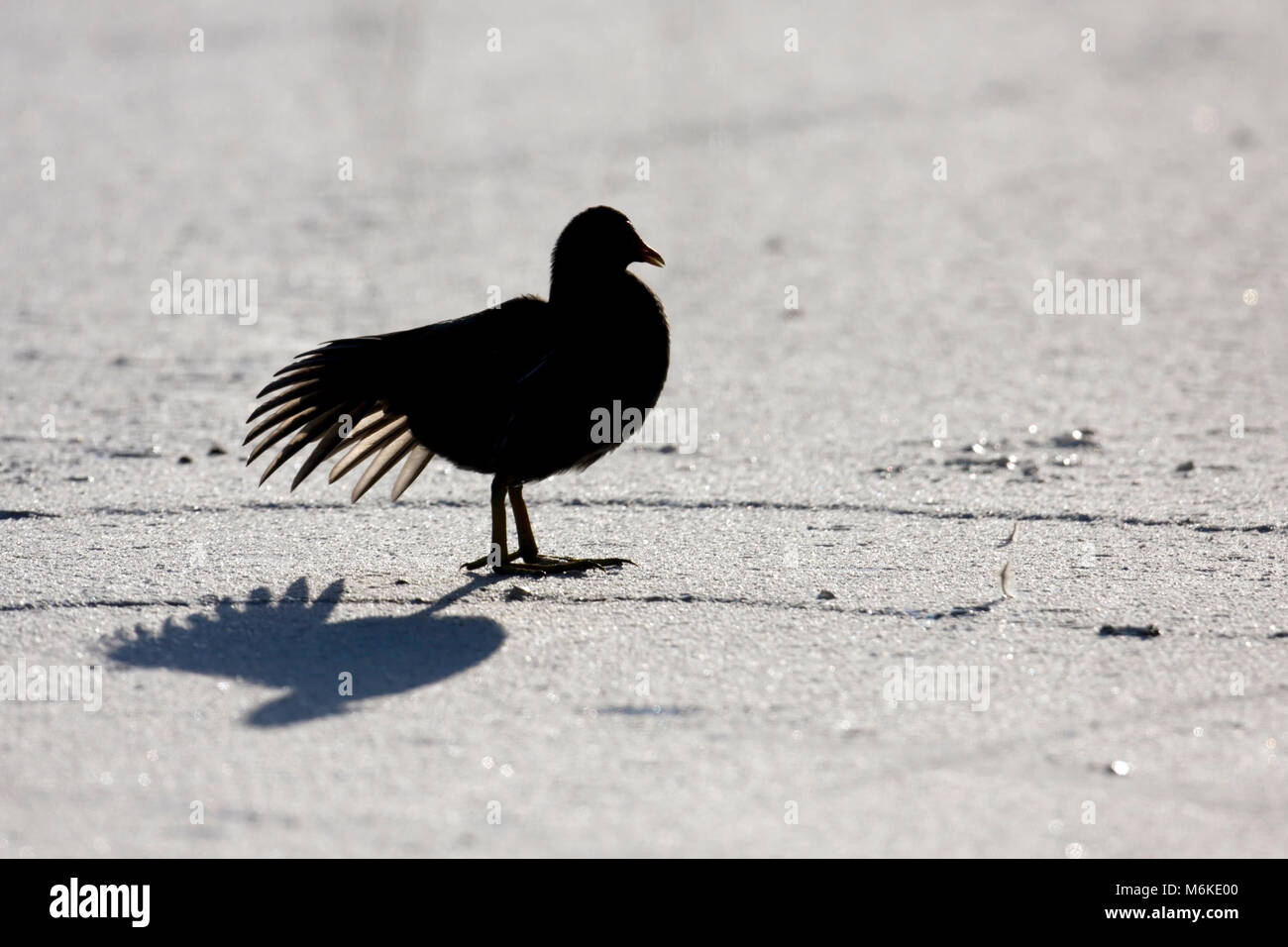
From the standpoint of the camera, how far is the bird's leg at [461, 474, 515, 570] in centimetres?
484

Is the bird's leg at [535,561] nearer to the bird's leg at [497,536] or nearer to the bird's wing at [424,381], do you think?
the bird's leg at [497,536]

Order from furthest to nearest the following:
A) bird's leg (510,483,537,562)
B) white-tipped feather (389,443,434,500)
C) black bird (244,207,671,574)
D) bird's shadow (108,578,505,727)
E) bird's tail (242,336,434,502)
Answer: white-tipped feather (389,443,434,500) < bird's tail (242,336,434,502) < bird's leg (510,483,537,562) < black bird (244,207,671,574) < bird's shadow (108,578,505,727)

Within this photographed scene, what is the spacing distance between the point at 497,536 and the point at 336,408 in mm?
744

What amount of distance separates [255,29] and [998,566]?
14985 mm

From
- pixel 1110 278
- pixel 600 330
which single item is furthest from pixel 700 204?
pixel 600 330

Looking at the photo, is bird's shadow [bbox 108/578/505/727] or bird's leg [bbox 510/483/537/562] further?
bird's leg [bbox 510/483/537/562]

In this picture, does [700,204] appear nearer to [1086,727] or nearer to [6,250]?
[6,250]

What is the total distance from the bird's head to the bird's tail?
649 mm

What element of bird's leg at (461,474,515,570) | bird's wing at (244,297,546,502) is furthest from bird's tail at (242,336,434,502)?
bird's leg at (461,474,515,570)

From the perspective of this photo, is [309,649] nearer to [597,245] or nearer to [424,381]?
[424,381]

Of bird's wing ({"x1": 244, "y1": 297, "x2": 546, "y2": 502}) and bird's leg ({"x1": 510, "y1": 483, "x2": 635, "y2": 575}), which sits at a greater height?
bird's wing ({"x1": 244, "y1": 297, "x2": 546, "y2": 502})

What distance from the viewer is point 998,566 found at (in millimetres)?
4809

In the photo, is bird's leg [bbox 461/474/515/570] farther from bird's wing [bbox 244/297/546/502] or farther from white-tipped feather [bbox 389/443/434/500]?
white-tipped feather [bbox 389/443/434/500]

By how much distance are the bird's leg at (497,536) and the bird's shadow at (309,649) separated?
12.2 inches
